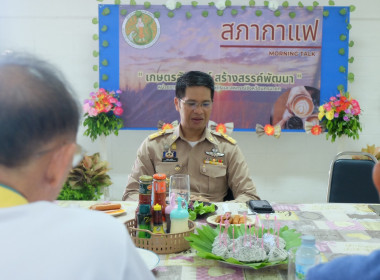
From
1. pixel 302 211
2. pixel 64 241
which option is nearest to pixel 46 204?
pixel 64 241

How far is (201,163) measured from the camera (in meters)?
2.56

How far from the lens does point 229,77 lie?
3.88 m

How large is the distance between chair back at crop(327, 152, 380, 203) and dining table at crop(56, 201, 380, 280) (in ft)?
1.65

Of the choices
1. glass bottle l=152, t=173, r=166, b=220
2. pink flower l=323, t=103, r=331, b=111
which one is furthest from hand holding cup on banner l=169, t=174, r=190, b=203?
pink flower l=323, t=103, r=331, b=111

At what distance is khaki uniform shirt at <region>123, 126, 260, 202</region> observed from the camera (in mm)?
2473

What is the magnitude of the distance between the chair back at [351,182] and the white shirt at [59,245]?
2.15 metres

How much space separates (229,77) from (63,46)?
1.51 metres

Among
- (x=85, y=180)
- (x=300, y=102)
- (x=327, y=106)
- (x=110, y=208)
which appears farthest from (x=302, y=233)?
(x=300, y=102)

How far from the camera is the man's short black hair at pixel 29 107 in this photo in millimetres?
627

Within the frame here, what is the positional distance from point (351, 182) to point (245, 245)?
1.43 metres

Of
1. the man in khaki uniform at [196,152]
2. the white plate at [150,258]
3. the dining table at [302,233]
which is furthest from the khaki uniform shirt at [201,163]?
the white plate at [150,258]

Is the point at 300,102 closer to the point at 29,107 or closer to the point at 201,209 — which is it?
the point at 201,209

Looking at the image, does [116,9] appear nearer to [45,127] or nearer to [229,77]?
[229,77]

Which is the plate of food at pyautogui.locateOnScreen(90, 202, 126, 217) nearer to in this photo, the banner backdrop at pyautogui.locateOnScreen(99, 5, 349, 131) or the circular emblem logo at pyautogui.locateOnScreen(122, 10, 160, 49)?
the banner backdrop at pyautogui.locateOnScreen(99, 5, 349, 131)
